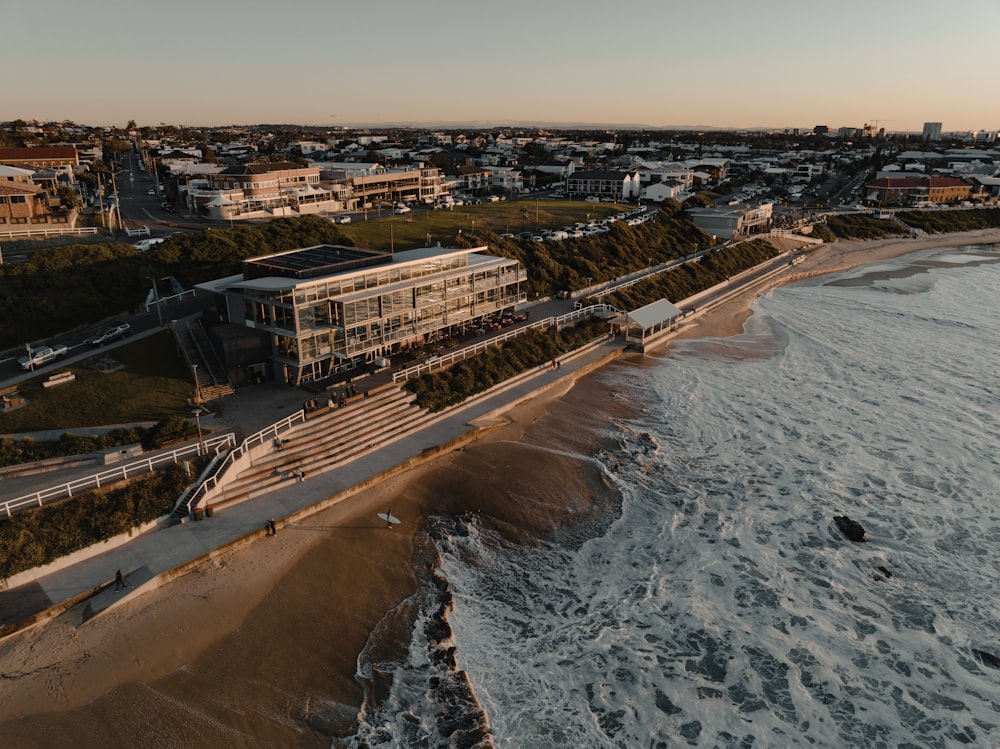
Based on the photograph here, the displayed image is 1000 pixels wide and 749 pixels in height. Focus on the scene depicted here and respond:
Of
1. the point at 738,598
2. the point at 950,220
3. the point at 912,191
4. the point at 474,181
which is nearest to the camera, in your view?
the point at 738,598

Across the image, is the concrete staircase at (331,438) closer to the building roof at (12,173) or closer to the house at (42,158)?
the building roof at (12,173)

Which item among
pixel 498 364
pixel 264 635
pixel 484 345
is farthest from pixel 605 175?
pixel 264 635

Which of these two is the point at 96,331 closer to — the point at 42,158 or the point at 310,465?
the point at 310,465

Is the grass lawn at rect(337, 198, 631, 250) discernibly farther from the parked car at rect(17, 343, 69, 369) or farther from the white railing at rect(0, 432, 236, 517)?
the white railing at rect(0, 432, 236, 517)

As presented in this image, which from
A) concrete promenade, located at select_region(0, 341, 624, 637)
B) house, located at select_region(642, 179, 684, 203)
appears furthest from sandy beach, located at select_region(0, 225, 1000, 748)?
house, located at select_region(642, 179, 684, 203)

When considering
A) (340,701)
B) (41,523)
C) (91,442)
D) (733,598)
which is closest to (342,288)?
(91,442)

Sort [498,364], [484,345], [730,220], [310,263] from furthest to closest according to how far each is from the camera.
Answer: [730,220], [484,345], [498,364], [310,263]

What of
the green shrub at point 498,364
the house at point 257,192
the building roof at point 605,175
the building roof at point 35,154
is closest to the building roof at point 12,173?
the house at point 257,192
